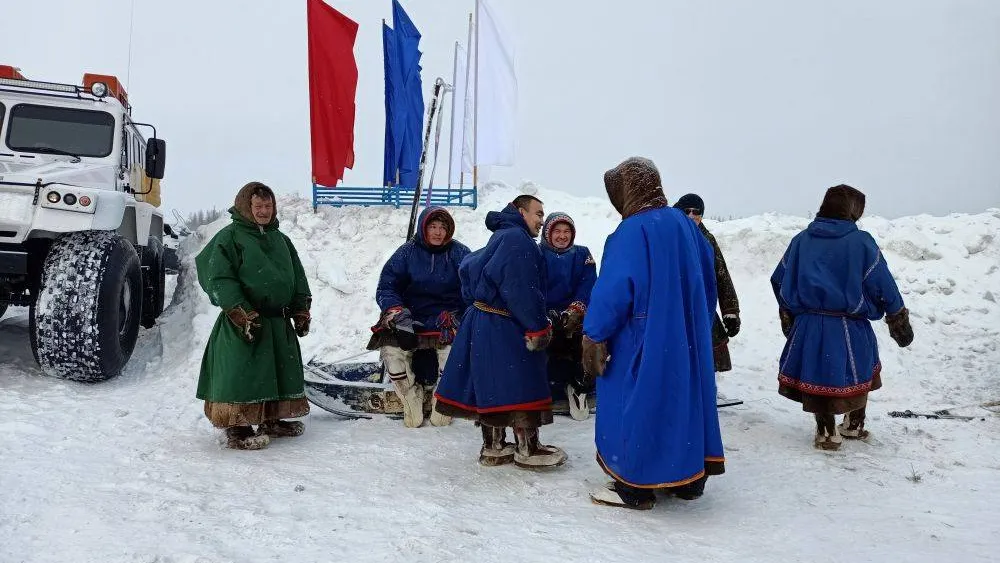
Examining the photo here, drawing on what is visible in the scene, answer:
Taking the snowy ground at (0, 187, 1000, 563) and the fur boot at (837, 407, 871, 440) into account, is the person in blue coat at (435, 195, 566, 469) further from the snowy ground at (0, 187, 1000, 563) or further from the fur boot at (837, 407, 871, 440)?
the fur boot at (837, 407, 871, 440)

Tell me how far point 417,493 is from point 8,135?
19.0 feet

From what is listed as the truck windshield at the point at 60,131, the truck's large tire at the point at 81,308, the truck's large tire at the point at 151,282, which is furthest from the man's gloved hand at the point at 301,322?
the truck's large tire at the point at 151,282

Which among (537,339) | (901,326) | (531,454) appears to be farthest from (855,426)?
(537,339)

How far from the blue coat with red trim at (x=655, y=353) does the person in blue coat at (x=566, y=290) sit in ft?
6.08

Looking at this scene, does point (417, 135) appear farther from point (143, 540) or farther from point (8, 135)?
point (143, 540)

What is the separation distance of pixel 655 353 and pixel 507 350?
973mm

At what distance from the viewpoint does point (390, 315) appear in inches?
195

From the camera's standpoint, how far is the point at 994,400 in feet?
18.7

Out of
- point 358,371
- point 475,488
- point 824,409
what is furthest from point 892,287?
point 358,371

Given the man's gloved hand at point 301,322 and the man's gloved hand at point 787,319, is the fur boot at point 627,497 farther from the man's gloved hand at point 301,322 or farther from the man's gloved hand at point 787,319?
the man's gloved hand at point 301,322

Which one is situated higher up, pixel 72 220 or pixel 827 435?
pixel 72 220

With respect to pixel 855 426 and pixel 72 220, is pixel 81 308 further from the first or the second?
pixel 855 426

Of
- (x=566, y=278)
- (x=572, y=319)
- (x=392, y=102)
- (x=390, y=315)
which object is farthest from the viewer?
(x=392, y=102)

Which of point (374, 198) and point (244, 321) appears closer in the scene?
point (244, 321)
